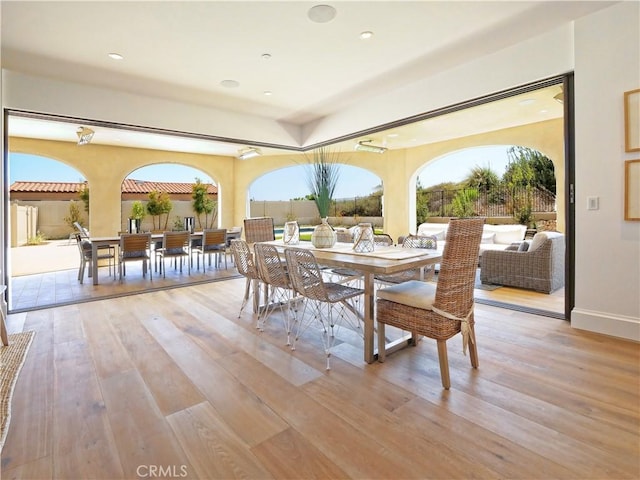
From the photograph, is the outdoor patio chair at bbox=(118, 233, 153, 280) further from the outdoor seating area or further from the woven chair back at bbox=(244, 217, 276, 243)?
the outdoor seating area

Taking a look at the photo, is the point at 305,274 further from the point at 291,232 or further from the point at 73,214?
the point at 73,214

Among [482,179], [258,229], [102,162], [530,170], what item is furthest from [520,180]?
[102,162]

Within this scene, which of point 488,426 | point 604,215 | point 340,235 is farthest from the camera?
point 340,235

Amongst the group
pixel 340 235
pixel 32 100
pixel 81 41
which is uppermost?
pixel 81 41

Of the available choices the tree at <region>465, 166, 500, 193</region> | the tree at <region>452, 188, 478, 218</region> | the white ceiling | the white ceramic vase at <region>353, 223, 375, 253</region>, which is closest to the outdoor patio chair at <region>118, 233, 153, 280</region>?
the white ceiling

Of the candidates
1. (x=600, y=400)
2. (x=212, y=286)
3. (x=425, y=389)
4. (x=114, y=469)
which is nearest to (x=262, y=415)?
(x=114, y=469)

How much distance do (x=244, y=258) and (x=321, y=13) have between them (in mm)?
2226

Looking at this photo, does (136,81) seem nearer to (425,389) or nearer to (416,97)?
(416,97)

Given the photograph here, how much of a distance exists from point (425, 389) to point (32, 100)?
195 inches

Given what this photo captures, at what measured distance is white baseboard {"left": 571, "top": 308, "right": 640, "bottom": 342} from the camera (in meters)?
2.73

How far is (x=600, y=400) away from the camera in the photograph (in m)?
1.88

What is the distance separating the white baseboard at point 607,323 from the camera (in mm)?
2729

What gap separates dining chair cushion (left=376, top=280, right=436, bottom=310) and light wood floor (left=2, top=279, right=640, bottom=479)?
18.6 inches

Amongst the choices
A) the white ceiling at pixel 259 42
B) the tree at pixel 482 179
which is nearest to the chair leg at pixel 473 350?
the white ceiling at pixel 259 42
